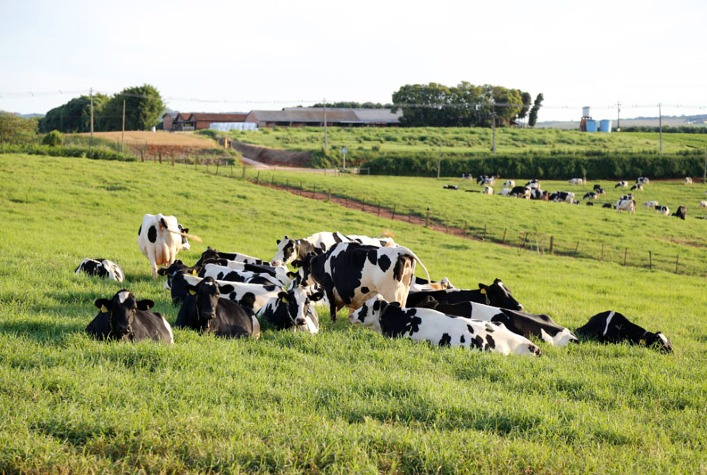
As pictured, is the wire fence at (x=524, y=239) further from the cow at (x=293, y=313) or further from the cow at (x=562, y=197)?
the cow at (x=293, y=313)

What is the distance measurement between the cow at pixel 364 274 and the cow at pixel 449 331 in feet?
3.42

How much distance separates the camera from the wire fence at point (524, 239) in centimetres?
3094

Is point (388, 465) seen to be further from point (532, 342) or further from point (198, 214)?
point (198, 214)

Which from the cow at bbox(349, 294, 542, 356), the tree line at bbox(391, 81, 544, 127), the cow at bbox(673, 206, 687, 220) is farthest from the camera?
the tree line at bbox(391, 81, 544, 127)

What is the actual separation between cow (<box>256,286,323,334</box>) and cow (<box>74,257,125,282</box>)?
4.80 metres

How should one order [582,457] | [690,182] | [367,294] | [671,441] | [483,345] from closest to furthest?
[582,457]
[671,441]
[483,345]
[367,294]
[690,182]

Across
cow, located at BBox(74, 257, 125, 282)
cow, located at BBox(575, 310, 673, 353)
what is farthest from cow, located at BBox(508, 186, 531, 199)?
cow, located at BBox(74, 257, 125, 282)

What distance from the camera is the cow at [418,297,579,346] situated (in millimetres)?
12148

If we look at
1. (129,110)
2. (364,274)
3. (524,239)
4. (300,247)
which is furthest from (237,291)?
(129,110)

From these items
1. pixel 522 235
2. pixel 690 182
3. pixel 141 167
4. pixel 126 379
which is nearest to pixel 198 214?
pixel 141 167

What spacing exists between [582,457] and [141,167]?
41527mm

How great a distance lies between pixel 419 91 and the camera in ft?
428

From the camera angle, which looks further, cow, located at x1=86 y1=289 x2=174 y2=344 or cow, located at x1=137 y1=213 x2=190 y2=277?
cow, located at x1=137 y1=213 x2=190 y2=277

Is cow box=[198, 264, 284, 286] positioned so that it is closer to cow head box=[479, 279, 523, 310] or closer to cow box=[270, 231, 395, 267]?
cow box=[270, 231, 395, 267]
